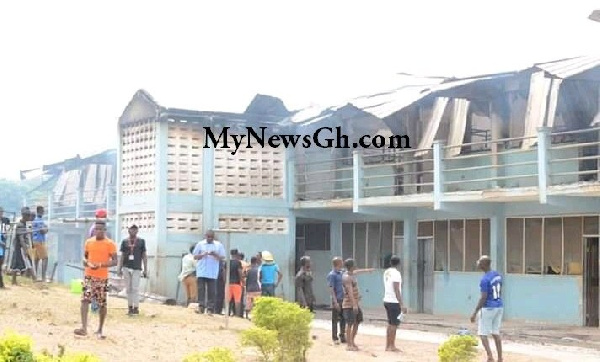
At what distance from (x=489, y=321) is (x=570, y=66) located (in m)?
6.93

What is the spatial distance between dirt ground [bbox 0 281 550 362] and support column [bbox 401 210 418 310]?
6.57 metres

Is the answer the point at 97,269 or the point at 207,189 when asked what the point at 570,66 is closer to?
the point at 207,189

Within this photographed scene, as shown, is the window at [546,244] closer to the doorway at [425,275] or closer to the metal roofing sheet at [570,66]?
the doorway at [425,275]

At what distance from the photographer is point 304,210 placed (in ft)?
79.5

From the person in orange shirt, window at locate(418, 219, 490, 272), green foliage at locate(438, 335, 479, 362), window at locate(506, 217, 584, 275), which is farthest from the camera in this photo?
window at locate(418, 219, 490, 272)

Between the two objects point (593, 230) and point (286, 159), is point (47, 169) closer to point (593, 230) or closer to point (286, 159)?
point (286, 159)

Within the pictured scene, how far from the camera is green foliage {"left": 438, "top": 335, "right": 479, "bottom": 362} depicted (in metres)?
10.3

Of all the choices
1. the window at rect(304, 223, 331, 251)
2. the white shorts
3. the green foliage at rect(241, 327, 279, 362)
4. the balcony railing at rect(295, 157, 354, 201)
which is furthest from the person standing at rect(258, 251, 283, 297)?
the window at rect(304, 223, 331, 251)

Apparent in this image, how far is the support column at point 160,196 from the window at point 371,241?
519 cm

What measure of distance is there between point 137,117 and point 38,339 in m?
12.2

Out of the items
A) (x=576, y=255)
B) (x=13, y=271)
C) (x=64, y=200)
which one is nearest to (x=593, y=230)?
(x=576, y=255)

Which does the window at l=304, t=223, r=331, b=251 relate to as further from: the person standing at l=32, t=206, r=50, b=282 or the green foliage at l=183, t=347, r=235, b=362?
the green foliage at l=183, t=347, r=235, b=362

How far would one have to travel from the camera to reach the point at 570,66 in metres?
17.4

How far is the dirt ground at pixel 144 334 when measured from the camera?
11156mm
